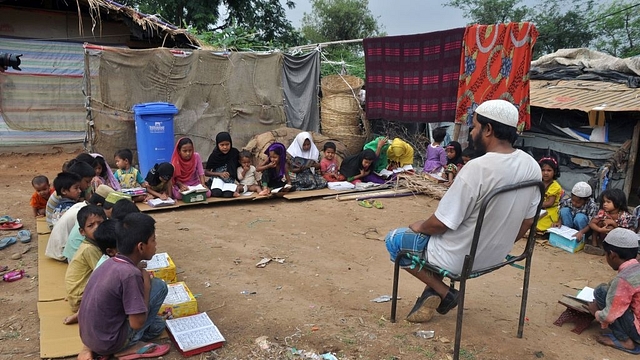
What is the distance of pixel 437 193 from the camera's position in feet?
23.6

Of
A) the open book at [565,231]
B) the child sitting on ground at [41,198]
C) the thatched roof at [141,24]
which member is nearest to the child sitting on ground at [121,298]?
the child sitting on ground at [41,198]

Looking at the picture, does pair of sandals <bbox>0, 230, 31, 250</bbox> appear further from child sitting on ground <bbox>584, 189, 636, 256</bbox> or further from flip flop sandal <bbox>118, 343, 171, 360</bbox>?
child sitting on ground <bbox>584, 189, 636, 256</bbox>

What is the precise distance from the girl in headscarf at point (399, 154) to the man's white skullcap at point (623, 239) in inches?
193

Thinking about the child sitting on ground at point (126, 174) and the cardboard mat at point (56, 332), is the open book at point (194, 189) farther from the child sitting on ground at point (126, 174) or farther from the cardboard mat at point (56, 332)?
the cardboard mat at point (56, 332)

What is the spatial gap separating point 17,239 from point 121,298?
307 centimetres

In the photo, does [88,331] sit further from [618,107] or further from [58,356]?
[618,107]

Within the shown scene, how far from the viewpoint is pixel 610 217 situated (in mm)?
5141

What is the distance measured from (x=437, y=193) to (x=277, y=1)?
1371 cm

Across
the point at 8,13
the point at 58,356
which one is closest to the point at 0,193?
the point at 8,13

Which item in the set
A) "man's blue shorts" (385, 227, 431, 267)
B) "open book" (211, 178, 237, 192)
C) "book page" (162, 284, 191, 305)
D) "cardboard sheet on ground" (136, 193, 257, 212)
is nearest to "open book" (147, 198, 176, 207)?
"cardboard sheet on ground" (136, 193, 257, 212)

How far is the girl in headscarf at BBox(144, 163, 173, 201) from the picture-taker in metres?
6.19

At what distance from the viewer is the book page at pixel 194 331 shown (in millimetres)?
2865

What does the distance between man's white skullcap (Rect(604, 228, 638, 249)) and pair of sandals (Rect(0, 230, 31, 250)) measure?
5288mm

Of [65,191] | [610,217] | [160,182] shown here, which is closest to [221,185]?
[160,182]
